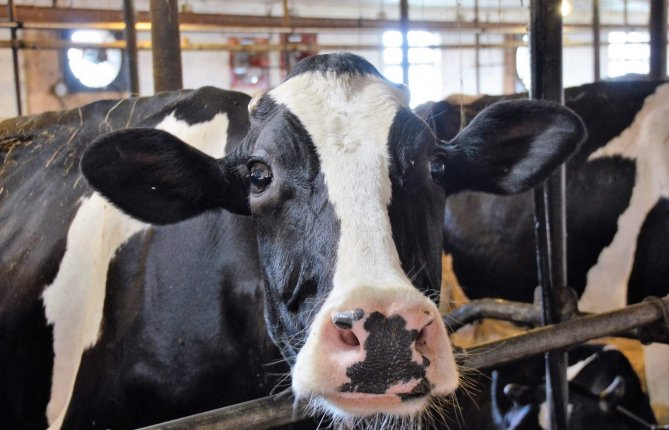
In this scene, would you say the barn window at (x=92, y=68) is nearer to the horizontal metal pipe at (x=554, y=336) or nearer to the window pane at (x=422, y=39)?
the window pane at (x=422, y=39)

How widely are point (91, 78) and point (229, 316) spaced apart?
319 inches

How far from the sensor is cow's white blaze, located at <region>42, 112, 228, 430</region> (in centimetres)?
208

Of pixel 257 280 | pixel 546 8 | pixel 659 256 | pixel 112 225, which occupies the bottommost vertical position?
pixel 659 256

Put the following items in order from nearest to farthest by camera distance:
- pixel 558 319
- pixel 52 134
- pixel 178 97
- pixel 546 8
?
1. pixel 546 8
2. pixel 558 319
3. pixel 178 97
4. pixel 52 134

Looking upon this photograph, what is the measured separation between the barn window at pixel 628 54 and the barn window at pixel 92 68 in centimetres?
741

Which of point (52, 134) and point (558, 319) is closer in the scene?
point (558, 319)

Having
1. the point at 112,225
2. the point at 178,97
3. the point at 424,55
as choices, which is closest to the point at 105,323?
the point at 112,225

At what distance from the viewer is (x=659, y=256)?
2.90 m

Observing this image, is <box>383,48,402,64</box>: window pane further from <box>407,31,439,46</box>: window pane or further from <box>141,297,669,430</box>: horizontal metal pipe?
<box>141,297,669,430</box>: horizontal metal pipe

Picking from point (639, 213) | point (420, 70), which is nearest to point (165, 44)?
point (639, 213)

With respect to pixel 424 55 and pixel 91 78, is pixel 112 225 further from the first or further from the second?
pixel 424 55

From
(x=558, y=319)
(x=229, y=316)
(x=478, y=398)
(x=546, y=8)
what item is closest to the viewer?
(x=546, y=8)

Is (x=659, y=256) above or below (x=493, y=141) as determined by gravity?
below

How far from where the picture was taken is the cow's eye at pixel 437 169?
1701mm
